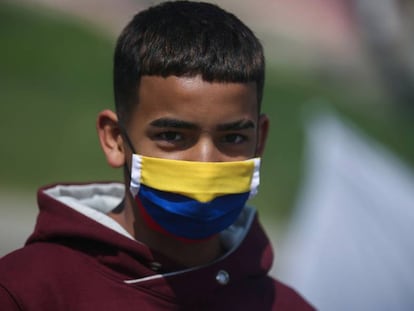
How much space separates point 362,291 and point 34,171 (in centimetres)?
437

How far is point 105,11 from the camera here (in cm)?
1450

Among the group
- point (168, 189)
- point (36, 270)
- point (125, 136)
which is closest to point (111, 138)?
point (125, 136)

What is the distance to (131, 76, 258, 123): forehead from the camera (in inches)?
106

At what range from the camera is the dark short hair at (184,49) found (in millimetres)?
2756

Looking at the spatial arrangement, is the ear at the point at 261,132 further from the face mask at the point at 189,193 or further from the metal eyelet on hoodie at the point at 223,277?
the metal eyelet on hoodie at the point at 223,277

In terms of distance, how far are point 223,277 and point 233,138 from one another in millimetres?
451

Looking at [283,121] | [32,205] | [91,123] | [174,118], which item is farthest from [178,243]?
[283,121]

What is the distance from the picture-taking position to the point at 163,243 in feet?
9.43

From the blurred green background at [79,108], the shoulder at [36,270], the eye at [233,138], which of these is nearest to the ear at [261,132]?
the eye at [233,138]

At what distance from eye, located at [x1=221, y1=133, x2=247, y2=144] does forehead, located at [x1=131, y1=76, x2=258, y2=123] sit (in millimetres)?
62

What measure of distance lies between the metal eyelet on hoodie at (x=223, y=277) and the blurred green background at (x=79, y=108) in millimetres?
5000

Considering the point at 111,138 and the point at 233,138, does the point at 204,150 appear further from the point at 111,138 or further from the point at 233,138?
the point at 111,138

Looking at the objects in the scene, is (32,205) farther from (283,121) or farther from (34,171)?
(283,121)

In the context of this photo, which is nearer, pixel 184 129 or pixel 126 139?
pixel 184 129
